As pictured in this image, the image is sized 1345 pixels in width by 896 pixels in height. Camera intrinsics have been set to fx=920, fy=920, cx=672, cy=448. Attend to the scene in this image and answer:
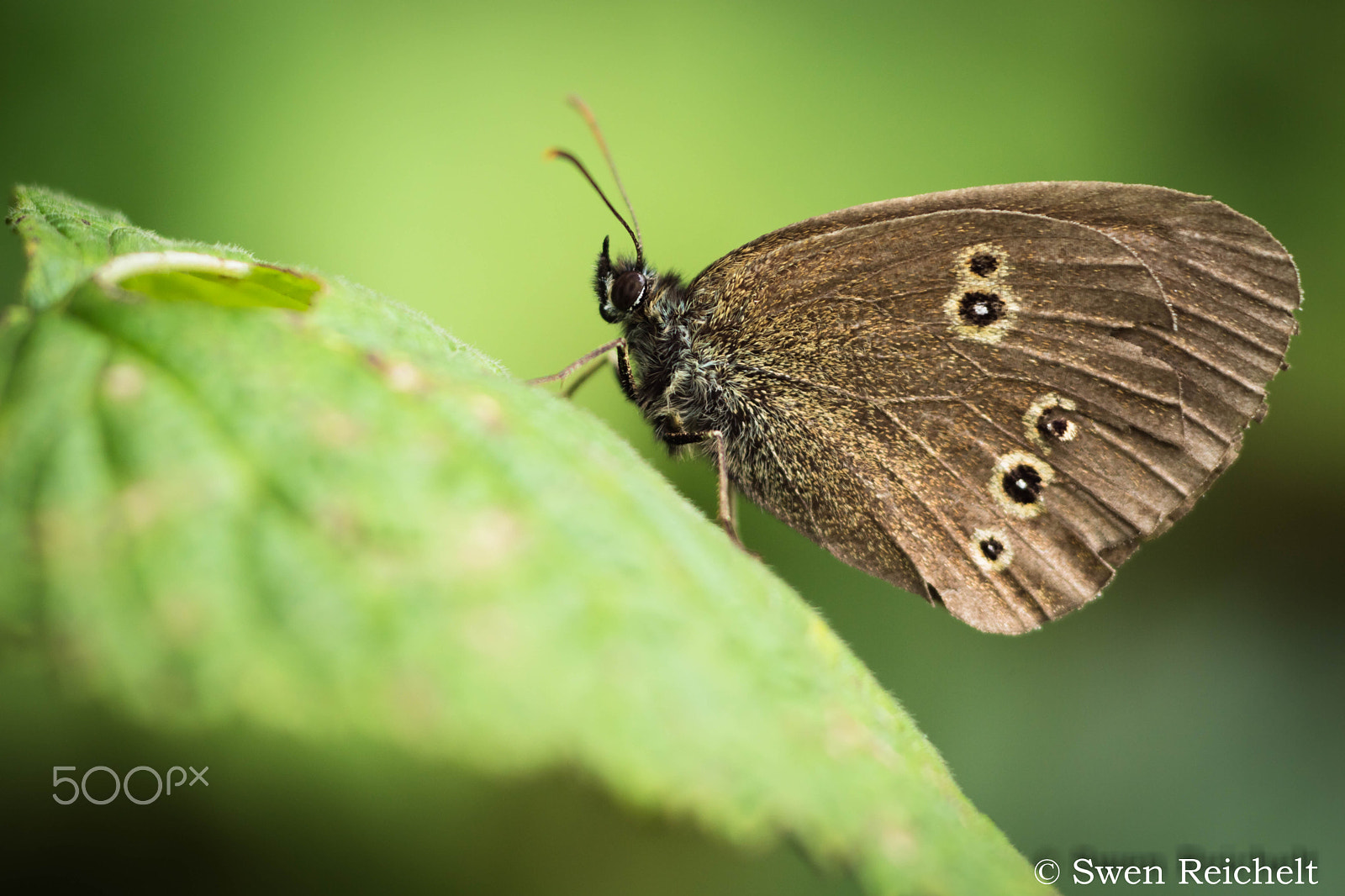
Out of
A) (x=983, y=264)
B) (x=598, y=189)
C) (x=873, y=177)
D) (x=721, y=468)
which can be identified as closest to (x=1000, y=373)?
(x=983, y=264)

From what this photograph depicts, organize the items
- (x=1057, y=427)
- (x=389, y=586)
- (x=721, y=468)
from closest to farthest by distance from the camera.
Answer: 1. (x=389, y=586)
2. (x=721, y=468)
3. (x=1057, y=427)

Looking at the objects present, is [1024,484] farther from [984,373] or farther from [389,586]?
[389,586]

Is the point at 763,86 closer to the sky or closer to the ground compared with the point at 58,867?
closer to the sky

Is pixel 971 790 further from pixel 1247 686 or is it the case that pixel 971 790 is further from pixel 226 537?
pixel 226 537

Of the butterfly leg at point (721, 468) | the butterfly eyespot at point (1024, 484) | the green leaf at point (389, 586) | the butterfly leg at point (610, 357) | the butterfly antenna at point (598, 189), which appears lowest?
the green leaf at point (389, 586)

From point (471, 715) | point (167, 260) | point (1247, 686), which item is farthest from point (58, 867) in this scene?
point (1247, 686)

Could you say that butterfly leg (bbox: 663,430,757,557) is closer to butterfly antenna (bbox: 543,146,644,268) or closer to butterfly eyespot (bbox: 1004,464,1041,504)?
butterfly antenna (bbox: 543,146,644,268)

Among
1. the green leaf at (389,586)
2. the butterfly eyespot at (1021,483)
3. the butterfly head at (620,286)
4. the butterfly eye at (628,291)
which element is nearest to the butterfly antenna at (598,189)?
the butterfly head at (620,286)

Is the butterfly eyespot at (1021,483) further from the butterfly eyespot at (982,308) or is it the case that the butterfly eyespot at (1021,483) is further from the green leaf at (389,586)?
the green leaf at (389,586)
